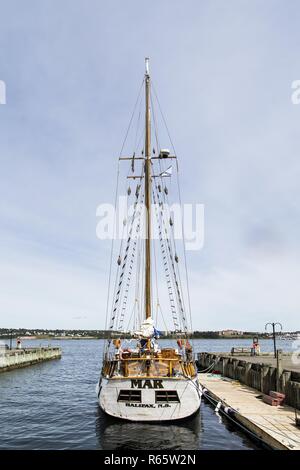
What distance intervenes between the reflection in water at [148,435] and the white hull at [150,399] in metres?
0.47

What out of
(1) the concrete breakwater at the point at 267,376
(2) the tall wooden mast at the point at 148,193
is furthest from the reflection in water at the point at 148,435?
(2) the tall wooden mast at the point at 148,193

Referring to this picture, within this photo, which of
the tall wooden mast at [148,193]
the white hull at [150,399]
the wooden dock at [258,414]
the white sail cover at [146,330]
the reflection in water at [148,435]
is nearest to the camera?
the wooden dock at [258,414]

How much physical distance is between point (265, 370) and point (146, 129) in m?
18.6

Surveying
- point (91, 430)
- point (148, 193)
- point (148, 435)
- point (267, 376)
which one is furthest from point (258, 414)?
point (148, 193)

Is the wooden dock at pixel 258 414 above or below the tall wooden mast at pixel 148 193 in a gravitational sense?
below

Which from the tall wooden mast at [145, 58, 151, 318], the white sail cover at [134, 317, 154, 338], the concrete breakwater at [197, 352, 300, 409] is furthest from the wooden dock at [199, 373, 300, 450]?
the tall wooden mast at [145, 58, 151, 318]

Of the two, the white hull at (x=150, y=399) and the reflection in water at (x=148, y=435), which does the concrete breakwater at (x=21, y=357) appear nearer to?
the reflection in water at (x=148, y=435)

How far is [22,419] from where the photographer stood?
77.6ft

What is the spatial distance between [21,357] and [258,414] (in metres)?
45.8

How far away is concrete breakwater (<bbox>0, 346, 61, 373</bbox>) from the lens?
49.6 meters

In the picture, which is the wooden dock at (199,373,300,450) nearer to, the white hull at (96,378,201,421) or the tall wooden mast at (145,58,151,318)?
the white hull at (96,378,201,421)

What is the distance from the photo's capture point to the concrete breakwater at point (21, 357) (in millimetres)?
49625

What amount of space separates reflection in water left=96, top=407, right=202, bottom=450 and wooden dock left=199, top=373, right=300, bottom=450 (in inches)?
96.9
